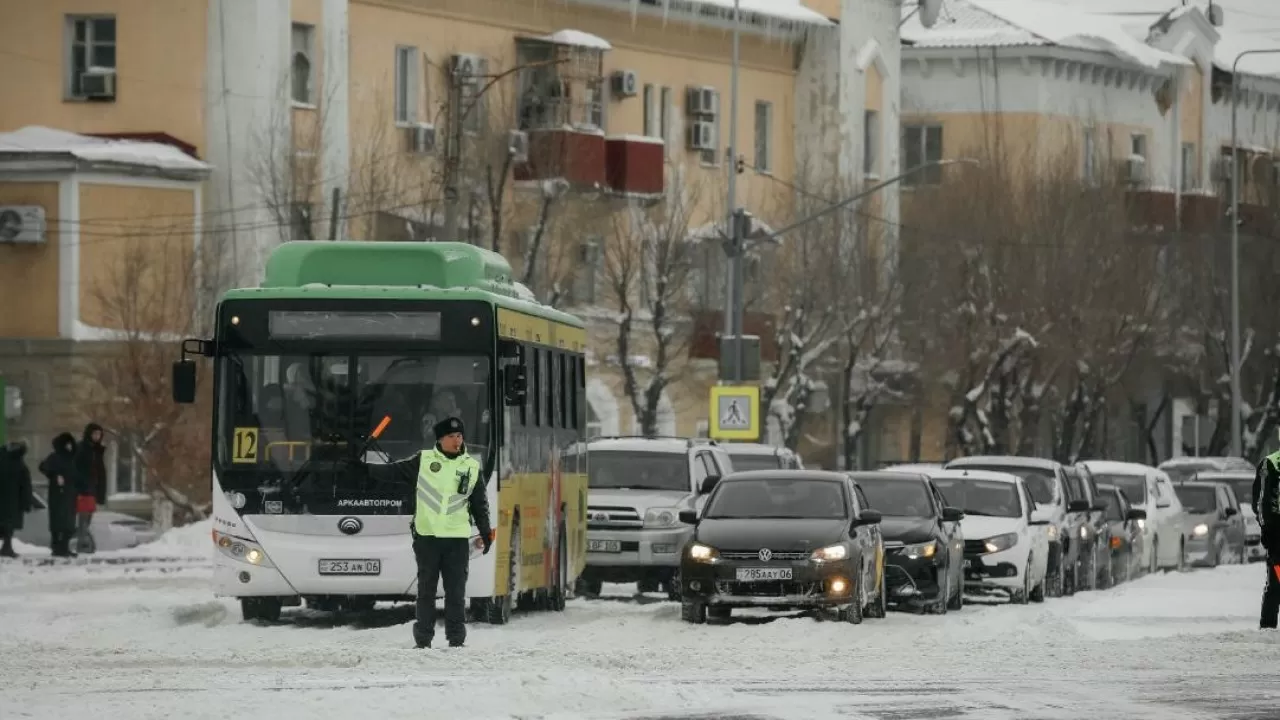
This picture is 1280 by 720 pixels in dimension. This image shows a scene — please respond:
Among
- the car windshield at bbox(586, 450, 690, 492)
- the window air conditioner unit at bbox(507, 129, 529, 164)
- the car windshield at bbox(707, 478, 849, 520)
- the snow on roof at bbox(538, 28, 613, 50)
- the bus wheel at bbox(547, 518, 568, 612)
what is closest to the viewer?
the car windshield at bbox(707, 478, 849, 520)

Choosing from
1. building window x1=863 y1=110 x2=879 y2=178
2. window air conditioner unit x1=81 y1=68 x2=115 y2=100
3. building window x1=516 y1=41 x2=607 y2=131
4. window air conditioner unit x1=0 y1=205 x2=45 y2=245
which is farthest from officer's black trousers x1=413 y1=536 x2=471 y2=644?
building window x1=863 y1=110 x2=879 y2=178

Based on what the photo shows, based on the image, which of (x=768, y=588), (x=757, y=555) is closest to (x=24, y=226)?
(x=757, y=555)

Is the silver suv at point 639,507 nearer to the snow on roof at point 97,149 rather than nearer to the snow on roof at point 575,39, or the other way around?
the snow on roof at point 97,149

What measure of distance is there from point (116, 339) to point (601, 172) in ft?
39.9

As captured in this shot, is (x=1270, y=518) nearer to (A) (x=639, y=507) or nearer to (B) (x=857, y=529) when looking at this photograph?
(B) (x=857, y=529)

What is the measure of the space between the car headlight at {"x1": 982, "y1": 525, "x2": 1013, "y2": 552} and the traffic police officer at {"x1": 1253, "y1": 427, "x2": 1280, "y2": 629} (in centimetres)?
759

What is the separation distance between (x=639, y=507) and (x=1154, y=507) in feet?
47.4

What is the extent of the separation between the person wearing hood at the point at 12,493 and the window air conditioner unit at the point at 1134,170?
3644cm

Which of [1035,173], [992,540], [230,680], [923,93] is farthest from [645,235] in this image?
[230,680]

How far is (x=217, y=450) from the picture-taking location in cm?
2616

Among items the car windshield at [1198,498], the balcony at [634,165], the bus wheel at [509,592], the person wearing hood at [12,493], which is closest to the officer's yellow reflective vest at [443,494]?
the bus wheel at [509,592]

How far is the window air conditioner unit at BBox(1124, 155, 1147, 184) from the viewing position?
2859 inches

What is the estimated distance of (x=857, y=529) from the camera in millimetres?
27297

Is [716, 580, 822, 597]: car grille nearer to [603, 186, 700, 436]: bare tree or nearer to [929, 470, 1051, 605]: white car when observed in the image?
[929, 470, 1051, 605]: white car
